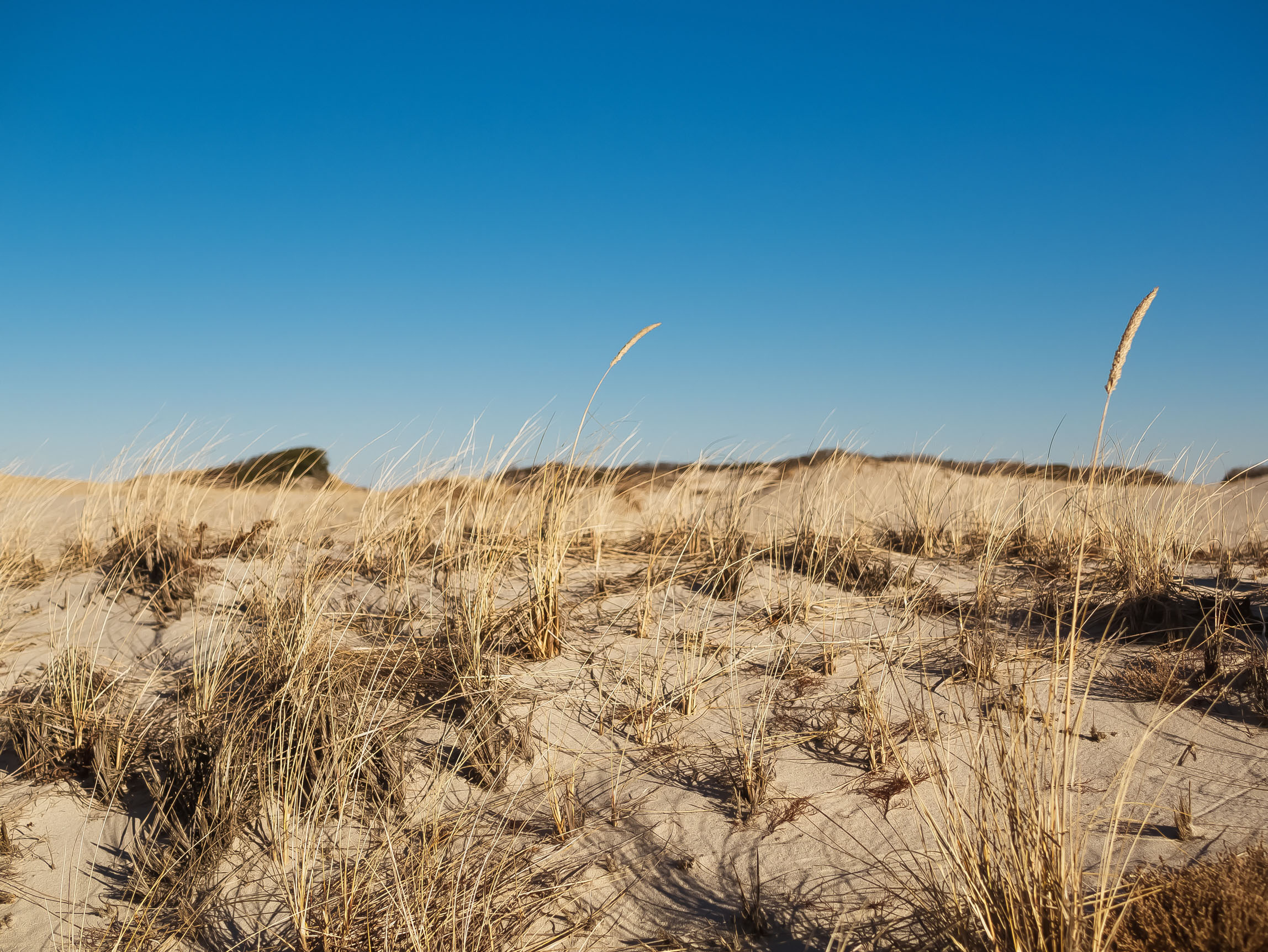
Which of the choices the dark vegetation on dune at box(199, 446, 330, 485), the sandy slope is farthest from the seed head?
the dark vegetation on dune at box(199, 446, 330, 485)

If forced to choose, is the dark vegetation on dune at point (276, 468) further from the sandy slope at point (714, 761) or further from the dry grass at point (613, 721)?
the sandy slope at point (714, 761)

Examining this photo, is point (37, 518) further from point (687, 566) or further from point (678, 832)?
point (678, 832)

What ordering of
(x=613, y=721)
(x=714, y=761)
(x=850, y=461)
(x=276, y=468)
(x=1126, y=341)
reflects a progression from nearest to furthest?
(x=1126, y=341), (x=714, y=761), (x=613, y=721), (x=850, y=461), (x=276, y=468)


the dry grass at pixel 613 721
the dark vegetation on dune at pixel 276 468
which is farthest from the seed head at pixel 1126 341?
the dark vegetation on dune at pixel 276 468


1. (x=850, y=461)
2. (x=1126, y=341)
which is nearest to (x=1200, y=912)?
(x=1126, y=341)

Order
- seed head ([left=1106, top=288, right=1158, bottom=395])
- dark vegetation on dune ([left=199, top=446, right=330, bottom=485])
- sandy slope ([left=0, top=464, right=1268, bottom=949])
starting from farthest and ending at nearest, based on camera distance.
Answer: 1. dark vegetation on dune ([left=199, top=446, right=330, bottom=485])
2. sandy slope ([left=0, top=464, right=1268, bottom=949])
3. seed head ([left=1106, top=288, right=1158, bottom=395])

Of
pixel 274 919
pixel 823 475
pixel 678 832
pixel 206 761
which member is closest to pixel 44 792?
pixel 206 761

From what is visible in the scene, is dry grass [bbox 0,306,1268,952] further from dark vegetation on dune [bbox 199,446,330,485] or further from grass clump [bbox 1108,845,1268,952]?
dark vegetation on dune [bbox 199,446,330,485]

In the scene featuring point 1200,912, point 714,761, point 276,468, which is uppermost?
point 276,468

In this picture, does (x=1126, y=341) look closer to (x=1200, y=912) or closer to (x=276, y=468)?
(x=1200, y=912)

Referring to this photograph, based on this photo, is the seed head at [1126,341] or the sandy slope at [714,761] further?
the sandy slope at [714,761]

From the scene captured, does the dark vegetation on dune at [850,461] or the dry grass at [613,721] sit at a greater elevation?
the dark vegetation on dune at [850,461]

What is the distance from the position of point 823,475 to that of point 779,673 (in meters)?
2.38

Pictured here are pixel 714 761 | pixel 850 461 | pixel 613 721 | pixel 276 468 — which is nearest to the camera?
pixel 714 761
